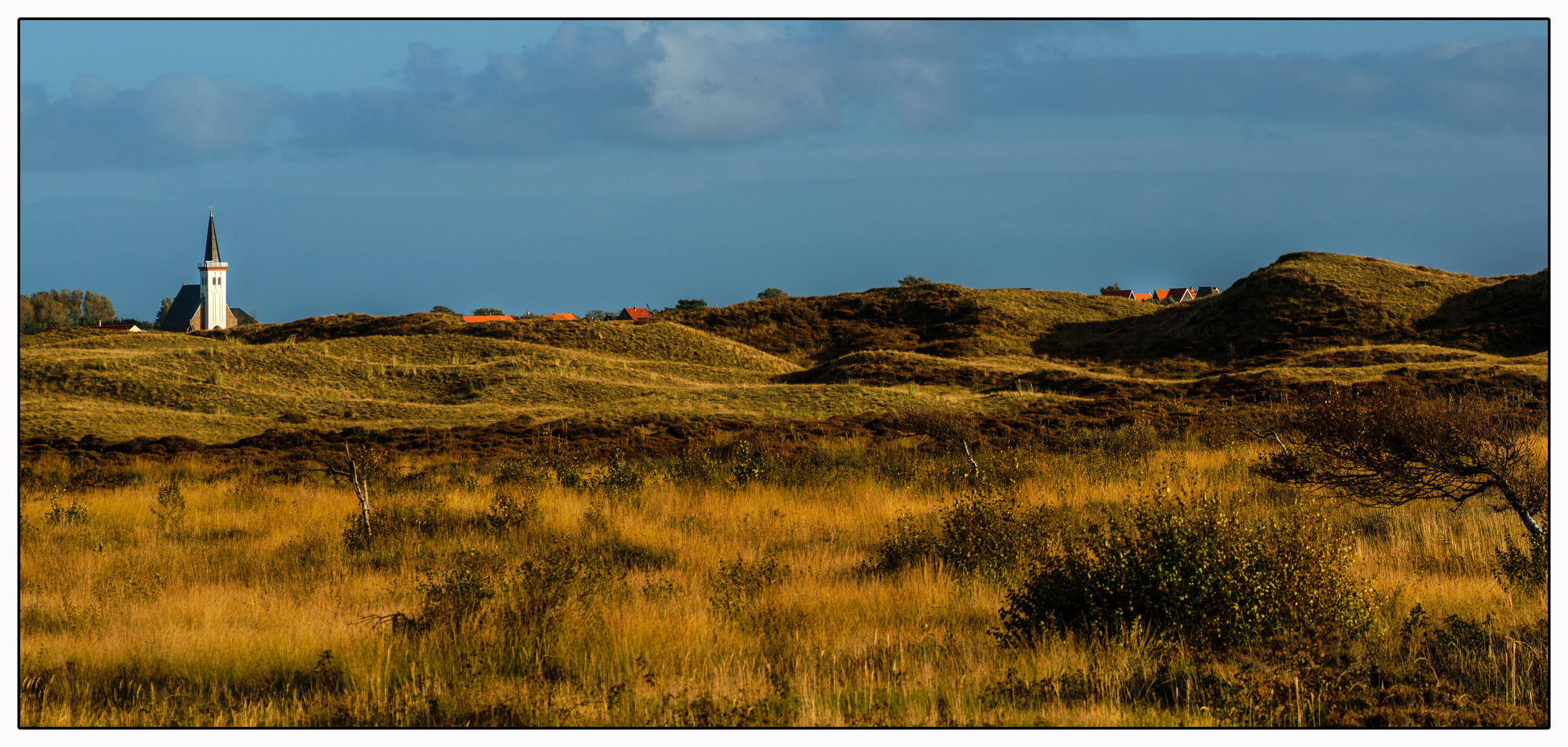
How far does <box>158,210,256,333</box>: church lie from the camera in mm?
99438

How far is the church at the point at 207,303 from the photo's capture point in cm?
9944

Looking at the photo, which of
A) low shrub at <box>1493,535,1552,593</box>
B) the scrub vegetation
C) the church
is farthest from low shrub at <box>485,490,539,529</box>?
the church

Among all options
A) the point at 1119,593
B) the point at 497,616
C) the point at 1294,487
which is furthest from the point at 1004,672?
the point at 1294,487

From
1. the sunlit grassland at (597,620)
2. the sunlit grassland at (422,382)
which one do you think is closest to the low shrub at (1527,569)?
the sunlit grassland at (597,620)

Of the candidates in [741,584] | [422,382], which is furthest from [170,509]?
[422,382]

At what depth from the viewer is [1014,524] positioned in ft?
26.5

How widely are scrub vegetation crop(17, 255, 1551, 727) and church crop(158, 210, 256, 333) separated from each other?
89635 millimetres

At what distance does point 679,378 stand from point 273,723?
3081 centimetres

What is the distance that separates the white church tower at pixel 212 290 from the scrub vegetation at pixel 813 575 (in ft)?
292

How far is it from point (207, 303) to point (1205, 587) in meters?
110

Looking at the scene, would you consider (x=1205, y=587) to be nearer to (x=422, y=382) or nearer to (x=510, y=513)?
(x=510, y=513)

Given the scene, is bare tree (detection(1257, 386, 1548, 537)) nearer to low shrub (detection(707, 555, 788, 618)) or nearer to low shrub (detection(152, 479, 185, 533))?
low shrub (detection(707, 555, 788, 618))

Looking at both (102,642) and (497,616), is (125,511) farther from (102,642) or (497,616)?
(497,616)

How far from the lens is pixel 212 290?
331 feet
